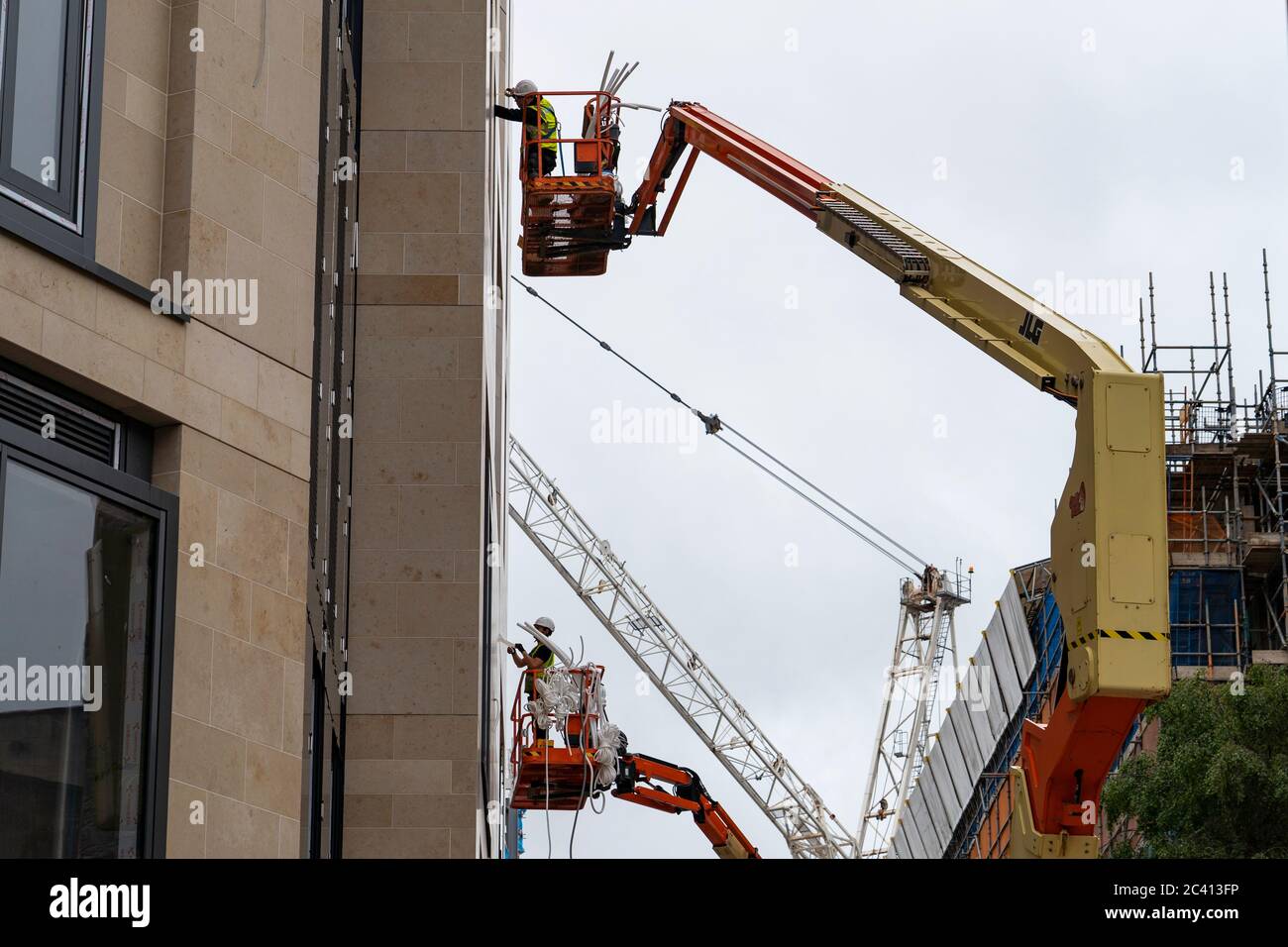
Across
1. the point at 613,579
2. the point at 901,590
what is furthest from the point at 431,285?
the point at 901,590

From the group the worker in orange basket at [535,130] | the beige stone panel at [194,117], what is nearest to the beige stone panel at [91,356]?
the beige stone panel at [194,117]

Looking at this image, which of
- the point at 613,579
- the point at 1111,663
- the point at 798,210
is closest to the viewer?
the point at 1111,663

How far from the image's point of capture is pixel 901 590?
3942 inches

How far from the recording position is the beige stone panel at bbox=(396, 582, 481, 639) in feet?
76.1

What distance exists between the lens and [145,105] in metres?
13.3

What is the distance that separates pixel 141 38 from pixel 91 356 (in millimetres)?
2562

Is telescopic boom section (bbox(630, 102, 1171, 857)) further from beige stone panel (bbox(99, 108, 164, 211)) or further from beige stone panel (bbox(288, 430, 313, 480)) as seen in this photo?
beige stone panel (bbox(99, 108, 164, 211))

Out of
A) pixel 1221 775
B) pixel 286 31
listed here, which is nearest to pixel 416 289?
pixel 286 31

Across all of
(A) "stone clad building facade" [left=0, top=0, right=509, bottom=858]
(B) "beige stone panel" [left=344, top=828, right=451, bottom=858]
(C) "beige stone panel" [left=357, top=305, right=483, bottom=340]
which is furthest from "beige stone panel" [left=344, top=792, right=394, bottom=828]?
(C) "beige stone panel" [left=357, top=305, right=483, bottom=340]

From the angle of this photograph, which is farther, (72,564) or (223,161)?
(223,161)

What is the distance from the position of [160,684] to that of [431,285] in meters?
12.5
